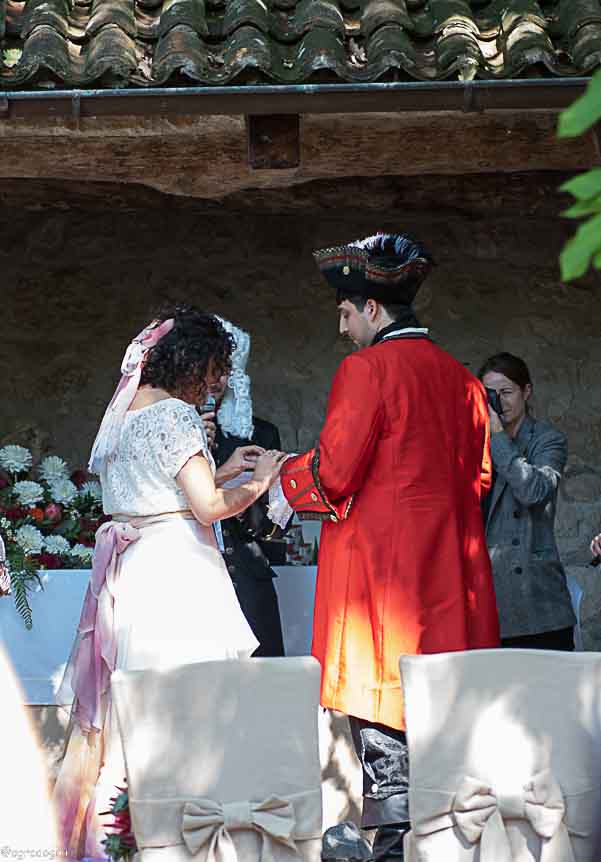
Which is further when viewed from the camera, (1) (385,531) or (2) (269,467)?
(2) (269,467)

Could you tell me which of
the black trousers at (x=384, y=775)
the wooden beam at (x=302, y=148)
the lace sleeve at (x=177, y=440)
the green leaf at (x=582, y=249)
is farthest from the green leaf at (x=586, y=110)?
the wooden beam at (x=302, y=148)

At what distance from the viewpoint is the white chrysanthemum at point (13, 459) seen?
528 cm

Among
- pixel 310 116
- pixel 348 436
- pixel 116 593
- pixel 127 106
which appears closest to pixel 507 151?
pixel 310 116

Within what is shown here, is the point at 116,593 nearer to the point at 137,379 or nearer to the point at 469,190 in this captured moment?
the point at 137,379

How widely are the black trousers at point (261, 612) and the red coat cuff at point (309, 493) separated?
828 mm

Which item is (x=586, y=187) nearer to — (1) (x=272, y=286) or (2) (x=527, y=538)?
(2) (x=527, y=538)

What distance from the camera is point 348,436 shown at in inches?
148

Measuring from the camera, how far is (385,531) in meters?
3.81

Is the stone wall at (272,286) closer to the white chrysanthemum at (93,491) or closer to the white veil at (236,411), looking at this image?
the white chrysanthemum at (93,491)

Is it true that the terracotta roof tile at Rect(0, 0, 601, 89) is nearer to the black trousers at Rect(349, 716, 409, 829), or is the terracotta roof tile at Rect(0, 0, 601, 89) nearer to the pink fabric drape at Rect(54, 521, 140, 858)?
the pink fabric drape at Rect(54, 521, 140, 858)

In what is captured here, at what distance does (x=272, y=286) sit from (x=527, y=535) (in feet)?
7.36

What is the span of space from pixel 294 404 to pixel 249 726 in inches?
137

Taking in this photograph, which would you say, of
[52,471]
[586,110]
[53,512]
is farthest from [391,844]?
[586,110]

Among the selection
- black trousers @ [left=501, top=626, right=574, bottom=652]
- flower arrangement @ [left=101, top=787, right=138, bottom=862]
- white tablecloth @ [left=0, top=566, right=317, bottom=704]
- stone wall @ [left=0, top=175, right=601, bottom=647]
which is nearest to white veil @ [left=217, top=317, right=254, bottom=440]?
white tablecloth @ [left=0, top=566, right=317, bottom=704]
